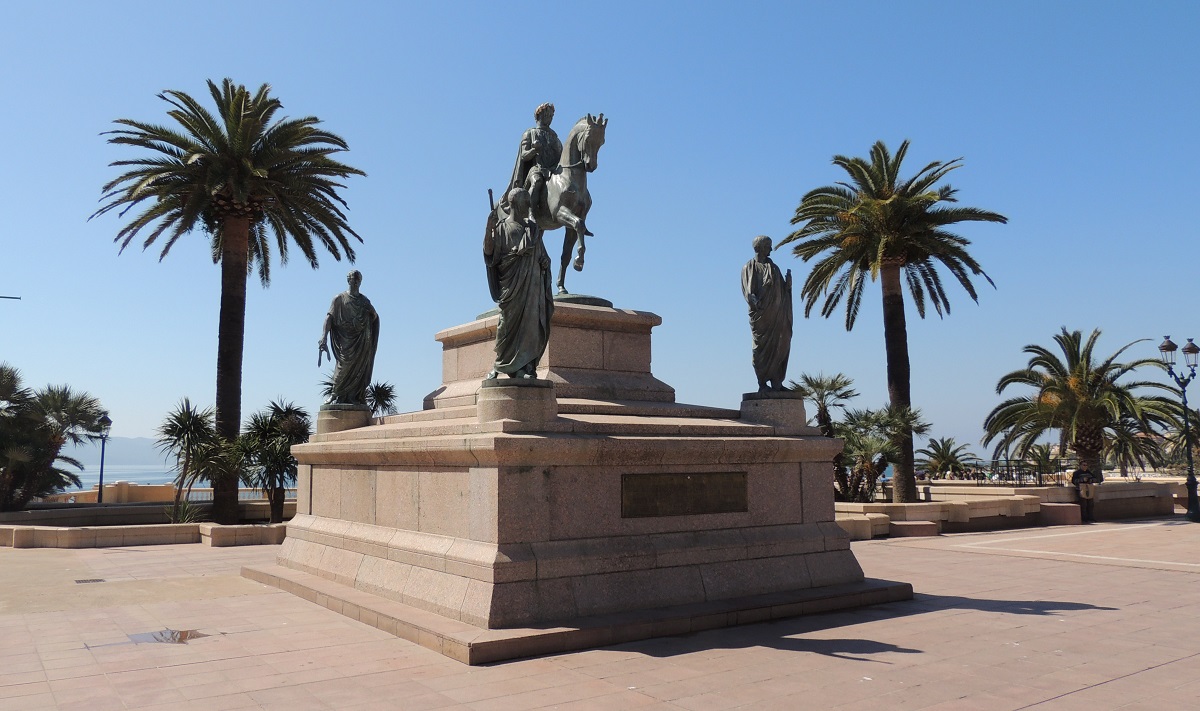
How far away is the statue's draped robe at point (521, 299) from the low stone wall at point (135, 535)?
10.5 m

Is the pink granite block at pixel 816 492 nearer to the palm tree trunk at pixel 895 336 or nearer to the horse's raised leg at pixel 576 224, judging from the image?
the horse's raised leg at pixel 576 224

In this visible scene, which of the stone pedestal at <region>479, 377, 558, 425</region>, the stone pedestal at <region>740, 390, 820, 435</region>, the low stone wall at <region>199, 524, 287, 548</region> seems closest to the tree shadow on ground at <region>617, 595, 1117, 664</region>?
the stone pedestal at <region>479, 377, 558, 425</region>

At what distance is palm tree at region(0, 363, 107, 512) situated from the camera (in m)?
24.9

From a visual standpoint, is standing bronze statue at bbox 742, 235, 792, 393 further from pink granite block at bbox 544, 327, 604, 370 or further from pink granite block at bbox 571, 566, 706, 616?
pink granite block at bbox 571, 566, 706, 616

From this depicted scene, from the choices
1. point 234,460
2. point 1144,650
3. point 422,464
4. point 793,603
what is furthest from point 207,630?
point 234,460

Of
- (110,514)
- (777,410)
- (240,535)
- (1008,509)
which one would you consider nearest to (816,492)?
(777,410)

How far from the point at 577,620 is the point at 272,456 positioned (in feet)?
53.1

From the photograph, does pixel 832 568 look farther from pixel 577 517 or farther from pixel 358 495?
pixel 358 495

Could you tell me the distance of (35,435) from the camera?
26.0 m

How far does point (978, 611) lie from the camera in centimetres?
901

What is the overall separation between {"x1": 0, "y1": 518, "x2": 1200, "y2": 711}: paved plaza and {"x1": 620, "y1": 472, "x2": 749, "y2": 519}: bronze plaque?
1.39 metres

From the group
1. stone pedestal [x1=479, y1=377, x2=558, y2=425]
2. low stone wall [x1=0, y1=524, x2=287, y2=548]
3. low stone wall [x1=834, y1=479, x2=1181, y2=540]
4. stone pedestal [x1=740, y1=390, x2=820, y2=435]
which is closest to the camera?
stone pedestal [x1=479, y1=377, x2=558, y2=425]

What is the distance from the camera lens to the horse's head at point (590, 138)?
35.6ft

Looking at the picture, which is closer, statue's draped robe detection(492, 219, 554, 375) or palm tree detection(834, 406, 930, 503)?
statue's draped robe detection(492, 219, 554, 375)
